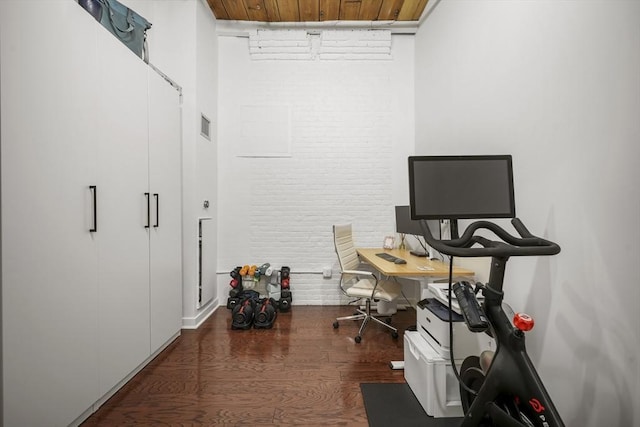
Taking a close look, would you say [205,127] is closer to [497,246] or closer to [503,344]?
[497,246]

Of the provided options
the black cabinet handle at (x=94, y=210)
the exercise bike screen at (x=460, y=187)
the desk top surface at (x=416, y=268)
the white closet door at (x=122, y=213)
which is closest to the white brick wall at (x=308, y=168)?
the desk top surface at (x=416, y=268)

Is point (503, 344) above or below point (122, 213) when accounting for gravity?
below

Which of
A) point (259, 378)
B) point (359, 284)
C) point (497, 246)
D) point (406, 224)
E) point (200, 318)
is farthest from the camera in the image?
point (406, 224)

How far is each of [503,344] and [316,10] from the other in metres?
3.76

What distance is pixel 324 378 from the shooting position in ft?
6.73

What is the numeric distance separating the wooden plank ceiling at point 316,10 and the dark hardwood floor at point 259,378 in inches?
143

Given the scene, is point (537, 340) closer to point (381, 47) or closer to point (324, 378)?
point (324, 378)

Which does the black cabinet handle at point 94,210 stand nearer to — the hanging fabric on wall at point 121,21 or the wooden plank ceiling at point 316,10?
the hanging fabric on wall at point 121,21

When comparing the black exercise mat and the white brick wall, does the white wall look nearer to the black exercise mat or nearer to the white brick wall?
the black exercise mat

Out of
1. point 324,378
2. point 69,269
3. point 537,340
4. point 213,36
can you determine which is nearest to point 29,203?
point 69,269

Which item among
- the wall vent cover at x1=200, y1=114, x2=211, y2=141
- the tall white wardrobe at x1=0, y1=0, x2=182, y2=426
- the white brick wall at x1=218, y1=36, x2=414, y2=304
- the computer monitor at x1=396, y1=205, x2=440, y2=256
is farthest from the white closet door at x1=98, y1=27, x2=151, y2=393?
the computer monitor at x1=396, y1=205, x2=440, y2=256

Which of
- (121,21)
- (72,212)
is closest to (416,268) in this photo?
(72,212)

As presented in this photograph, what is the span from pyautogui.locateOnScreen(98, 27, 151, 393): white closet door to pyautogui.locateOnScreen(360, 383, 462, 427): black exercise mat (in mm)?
1675

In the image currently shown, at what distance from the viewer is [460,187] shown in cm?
132
